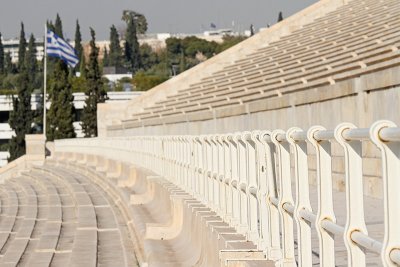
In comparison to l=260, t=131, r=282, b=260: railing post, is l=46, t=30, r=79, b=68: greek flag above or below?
above

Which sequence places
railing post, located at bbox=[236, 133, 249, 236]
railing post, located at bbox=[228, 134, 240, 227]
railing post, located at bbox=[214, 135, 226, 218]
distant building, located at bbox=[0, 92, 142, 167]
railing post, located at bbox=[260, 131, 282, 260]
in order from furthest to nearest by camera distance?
distant building, located at bbox=[0, 92, 142, 167] → railing post, located at bbox=[214, 135, 226, 218] → railing post, located at bbox=[228, 134, 240, 227] → railing post, located at bbox=[236, 133, 249, 236] → railing post, located at bbox=[260, 131, 282, 260]

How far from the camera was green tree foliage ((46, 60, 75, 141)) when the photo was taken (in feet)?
225

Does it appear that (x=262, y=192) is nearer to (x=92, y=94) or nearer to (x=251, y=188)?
(x=251, y=188)

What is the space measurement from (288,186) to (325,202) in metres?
1.08

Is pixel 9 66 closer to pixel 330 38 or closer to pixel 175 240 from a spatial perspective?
pixel 330 38

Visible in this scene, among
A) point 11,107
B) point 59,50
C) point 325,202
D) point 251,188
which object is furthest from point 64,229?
point 11,107

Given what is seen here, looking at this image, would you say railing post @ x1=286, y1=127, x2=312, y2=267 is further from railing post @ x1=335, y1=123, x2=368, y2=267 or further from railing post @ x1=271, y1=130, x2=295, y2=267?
railing post @ x1=335, y1=123, x2=368, y2=267

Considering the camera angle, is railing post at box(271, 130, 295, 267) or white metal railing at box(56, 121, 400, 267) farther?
railing post at box(271, 130, 295, 267)

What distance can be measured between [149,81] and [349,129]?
4989 inches

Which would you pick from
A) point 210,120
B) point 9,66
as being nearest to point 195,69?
point 210,120

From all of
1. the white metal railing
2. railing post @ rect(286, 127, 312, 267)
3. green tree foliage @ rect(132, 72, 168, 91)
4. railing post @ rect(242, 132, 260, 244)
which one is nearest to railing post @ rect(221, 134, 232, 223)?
the white metal railing

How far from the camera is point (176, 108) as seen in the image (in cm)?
3316

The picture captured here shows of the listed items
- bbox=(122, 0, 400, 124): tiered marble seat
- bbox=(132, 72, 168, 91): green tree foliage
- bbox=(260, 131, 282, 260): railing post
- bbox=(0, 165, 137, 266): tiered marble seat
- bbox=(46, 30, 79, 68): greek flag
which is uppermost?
bbox=(132, 72, 168, 91): green tree foliage

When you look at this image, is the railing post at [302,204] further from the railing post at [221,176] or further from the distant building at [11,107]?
the distant building at [11,107]
